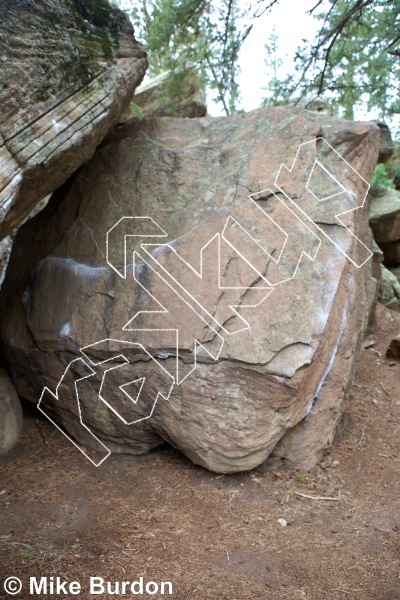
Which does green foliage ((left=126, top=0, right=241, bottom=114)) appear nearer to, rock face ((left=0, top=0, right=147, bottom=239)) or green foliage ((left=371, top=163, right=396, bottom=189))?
rock face ((left=0, top=0, right=147, bottom=239))

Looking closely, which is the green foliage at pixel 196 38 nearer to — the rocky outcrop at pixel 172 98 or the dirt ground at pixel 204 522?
the rocky outcrop at pixel 172 98

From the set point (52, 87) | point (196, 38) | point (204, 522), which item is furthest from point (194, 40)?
point (204, 522)

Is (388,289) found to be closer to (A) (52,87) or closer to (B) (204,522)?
(B) (204,522)

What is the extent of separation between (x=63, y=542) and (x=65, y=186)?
113 inches

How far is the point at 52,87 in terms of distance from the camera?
3307mm

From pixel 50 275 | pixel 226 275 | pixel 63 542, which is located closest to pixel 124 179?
pixel 50 275

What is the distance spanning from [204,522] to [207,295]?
4.57ft

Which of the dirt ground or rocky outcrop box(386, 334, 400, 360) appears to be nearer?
the dirt ground

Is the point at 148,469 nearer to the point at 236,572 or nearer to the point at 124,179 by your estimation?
the point at 236,572

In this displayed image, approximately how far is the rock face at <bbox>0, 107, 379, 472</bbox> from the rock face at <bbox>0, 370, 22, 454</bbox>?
6.0 inches

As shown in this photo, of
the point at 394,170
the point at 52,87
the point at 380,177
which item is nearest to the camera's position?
the point at 52,87

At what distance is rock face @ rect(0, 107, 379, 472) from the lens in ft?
11.5

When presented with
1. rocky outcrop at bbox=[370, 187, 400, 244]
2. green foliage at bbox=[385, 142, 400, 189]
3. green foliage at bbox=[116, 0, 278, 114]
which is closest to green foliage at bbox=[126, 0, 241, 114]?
green foliage at bbox=[116, 0, 278, 114]

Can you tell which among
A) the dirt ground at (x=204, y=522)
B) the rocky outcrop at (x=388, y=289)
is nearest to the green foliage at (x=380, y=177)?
the rocky outcrop at (x=388, y=289)
